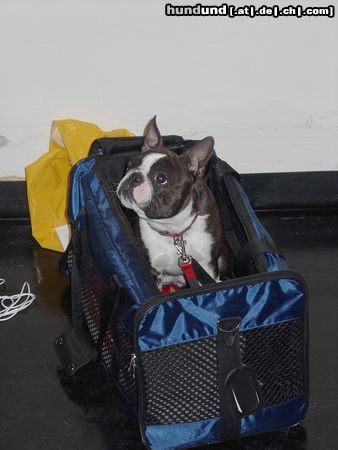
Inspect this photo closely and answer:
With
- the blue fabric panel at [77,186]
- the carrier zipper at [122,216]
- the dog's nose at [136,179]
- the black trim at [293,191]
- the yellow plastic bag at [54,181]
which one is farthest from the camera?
the black trim at [293,191]

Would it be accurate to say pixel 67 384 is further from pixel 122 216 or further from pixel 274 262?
pixel 274 262

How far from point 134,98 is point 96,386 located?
130cm

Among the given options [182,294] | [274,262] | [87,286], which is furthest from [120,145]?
[182,294]

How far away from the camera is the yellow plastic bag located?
298 centimetres

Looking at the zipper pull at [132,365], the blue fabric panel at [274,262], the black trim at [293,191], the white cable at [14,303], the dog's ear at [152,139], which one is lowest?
the white cable at [14,303]

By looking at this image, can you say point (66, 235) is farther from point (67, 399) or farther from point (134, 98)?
point (67, 399)

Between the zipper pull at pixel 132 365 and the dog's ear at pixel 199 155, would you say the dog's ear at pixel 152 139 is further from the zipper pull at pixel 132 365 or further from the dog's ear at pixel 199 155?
the zipper pull at pixel 132 365

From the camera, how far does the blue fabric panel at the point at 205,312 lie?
6.14ft

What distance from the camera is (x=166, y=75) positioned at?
3123 mm

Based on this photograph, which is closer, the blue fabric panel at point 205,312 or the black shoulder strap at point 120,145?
the blue fabric panel at point 205,312

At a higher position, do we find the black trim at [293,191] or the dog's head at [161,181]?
the dog's head at [161,181]

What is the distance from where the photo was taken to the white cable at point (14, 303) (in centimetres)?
262

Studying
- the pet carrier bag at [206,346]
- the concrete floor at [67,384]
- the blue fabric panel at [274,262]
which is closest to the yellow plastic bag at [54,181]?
the concrete floor at [67,384]

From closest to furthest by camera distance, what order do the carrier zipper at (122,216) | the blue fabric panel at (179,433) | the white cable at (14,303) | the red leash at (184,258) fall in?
the blue fabric panel at (179,433) < the carrier zipper at (122,216) < the red leash at (184,258) < the white cable at (14,303)
